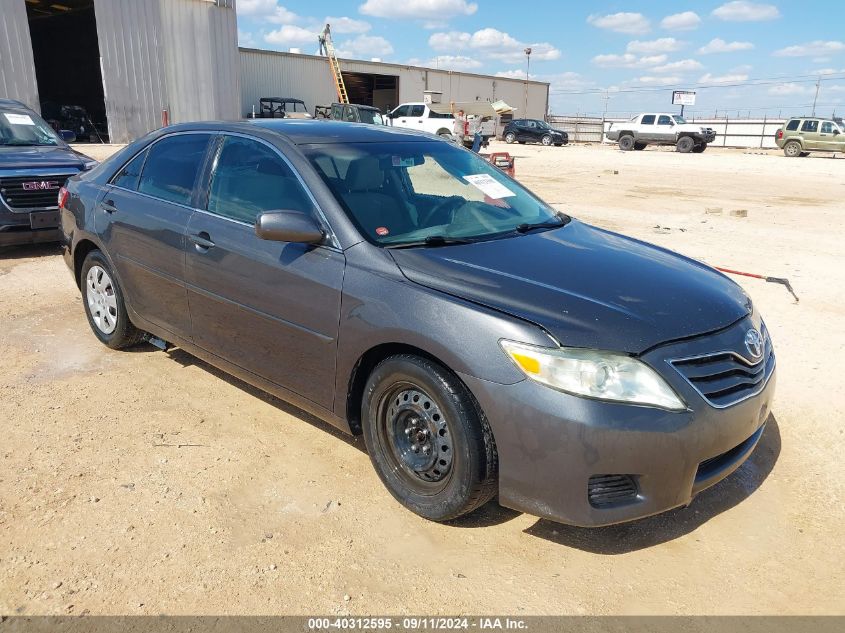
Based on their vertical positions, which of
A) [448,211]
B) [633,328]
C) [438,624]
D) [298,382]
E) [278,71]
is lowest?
[438,624]

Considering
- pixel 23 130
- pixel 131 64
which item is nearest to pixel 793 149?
pixel 131 64

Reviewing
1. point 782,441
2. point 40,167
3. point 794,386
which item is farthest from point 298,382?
point 40,167

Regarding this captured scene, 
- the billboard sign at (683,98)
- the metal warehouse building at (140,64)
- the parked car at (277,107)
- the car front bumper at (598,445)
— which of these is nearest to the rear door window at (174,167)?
the car front bumper at (598,445)

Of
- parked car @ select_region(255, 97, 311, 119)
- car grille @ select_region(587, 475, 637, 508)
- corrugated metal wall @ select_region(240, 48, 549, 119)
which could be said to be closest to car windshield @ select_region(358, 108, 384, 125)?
A: parked car @ select_region(255, 97, 311, 119)

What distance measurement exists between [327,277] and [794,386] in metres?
3.29

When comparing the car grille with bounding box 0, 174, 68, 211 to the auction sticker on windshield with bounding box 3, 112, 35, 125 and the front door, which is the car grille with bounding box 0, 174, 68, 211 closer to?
the auction sticker on windshield with bounding box 3, 112, 35, 125

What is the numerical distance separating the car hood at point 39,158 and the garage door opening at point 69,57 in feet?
78.1

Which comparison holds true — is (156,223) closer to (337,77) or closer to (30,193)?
(30,193)

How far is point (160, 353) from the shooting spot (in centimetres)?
484

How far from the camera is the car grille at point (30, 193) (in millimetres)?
7176

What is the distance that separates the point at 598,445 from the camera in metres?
2.38

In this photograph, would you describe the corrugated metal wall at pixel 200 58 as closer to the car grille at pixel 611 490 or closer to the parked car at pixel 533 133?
the parked car at pixel 533 133

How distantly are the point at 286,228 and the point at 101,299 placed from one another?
2.44 meters

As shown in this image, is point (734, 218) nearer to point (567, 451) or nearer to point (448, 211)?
point (448, 211)
